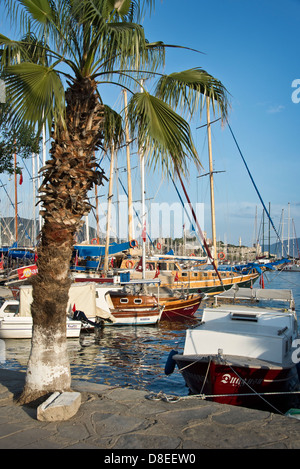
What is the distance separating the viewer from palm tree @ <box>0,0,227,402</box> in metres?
5.93

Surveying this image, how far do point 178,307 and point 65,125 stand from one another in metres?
21.8

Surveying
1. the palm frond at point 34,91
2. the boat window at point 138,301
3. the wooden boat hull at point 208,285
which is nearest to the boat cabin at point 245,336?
the palm frond at point 34,91

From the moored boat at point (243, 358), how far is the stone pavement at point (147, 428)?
12.4 feet

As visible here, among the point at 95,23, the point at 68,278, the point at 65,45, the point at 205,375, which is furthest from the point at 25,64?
the point at 205,375

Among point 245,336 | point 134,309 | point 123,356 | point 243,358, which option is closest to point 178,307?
point 134,309

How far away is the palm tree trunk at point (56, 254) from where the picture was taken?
6137 mm

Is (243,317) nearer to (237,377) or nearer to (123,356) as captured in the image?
(237,377)

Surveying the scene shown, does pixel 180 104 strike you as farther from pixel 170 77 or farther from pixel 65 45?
pixel 65 45

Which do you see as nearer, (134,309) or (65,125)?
(65,125)

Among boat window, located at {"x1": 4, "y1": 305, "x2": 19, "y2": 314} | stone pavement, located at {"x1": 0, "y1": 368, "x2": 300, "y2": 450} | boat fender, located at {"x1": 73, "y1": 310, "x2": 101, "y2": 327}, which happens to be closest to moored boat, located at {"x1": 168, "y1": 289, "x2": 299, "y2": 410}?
stone pavement, located at {"x1": 0, "y1": 368, "x2": 300, "y2": 450}

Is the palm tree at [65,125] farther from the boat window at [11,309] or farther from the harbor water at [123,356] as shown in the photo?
the boat window at [11,309]

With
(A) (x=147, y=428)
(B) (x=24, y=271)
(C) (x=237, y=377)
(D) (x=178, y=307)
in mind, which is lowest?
(D) (x=178, y=307)

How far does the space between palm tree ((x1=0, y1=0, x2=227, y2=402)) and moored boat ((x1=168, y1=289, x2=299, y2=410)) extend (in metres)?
4.81

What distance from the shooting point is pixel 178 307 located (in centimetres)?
2670
